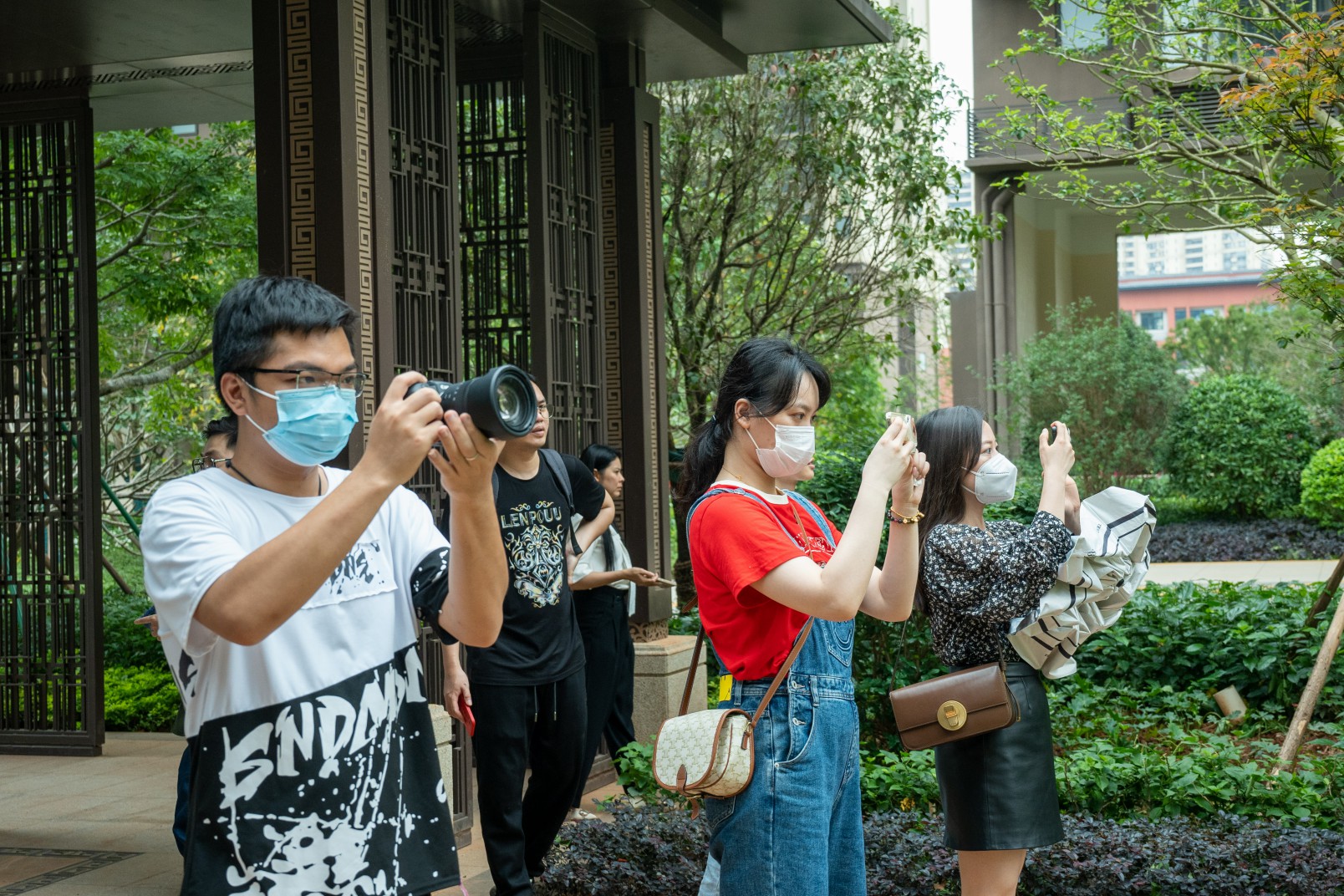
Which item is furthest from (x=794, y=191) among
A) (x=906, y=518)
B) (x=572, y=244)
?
(x=906, y=518)

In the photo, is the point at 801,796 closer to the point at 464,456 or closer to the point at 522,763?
the point at 464,456

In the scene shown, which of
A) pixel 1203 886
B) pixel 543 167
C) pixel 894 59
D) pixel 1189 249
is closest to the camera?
pixel 1203 886

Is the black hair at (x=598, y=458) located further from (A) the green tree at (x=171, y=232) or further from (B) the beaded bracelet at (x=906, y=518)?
(A) the green tree at (x=171, y=232)

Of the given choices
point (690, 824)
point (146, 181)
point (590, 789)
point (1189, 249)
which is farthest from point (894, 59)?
point (1189, 249)

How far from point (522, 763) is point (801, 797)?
217cm

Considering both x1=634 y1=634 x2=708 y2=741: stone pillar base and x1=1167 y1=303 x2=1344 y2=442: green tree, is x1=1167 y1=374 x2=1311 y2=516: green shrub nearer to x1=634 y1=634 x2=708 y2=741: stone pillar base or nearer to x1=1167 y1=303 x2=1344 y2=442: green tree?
x1=1167 y1=303 x2=1344 y2=442: green tree

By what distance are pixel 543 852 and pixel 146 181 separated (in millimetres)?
7845

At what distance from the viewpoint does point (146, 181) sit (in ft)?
35.6

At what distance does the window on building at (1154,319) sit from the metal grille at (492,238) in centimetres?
12694

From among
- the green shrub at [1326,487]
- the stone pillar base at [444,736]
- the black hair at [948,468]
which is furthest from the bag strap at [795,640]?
the green shrub at [1326,487]

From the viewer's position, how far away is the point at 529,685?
15.6 ft

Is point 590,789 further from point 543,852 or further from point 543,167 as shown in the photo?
point 543,167

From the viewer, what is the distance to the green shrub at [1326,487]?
18.9 m

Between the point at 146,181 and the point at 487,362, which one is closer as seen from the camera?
the point at 487,362
